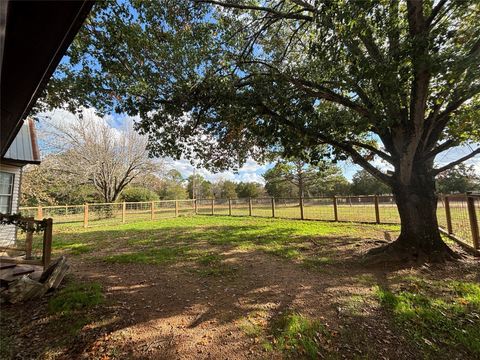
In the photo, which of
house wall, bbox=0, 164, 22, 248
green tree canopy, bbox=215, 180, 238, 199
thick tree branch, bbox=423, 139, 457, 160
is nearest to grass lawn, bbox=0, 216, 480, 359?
thick tree branch, bbox=423, 139, 457, 160

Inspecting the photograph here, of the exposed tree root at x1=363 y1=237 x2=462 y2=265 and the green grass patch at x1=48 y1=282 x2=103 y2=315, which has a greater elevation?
the exposed tree root at x1=363 y1=237 x2=462 y2=265

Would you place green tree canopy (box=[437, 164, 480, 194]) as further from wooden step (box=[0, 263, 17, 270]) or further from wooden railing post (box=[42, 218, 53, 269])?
wooden step (box=[0, 263, 17, 270])

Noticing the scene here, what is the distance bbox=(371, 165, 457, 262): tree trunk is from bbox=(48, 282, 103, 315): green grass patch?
A: 545cm

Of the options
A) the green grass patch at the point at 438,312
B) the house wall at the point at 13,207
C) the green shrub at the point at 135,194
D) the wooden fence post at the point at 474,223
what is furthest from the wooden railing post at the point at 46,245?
the green shrub at the point at 135,194

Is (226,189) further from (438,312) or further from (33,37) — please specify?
(33,37)

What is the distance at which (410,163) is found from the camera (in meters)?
4.95

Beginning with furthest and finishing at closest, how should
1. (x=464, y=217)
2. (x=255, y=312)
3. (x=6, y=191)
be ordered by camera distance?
1. (x=6, y=191)
2. (x=464, y=217)
3. (x=255, y=312)

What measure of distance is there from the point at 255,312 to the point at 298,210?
11.6 m

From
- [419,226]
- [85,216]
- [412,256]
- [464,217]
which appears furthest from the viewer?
[85,216]

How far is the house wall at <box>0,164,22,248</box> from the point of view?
25.0 ft

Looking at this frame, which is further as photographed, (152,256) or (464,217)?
(464,217)

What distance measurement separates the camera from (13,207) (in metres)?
7.87

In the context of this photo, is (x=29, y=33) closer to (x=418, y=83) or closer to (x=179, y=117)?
(x=179, y=117)

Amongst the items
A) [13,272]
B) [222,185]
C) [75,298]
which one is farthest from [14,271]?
[222,185]
